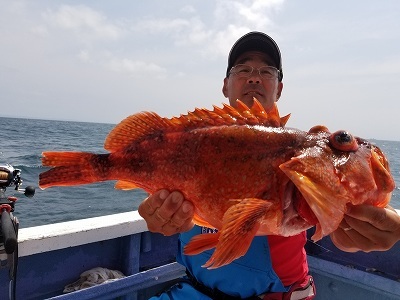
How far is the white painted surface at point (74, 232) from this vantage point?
3334mm

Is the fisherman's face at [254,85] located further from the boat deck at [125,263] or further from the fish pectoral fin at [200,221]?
the boat deck at [125,263]

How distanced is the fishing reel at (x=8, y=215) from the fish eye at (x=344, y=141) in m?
2.42

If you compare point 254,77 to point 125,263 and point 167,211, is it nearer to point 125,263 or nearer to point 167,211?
point 167,211

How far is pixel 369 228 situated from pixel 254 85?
1899 millimetres

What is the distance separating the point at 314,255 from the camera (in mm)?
4590

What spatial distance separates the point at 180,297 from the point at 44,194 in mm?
11512

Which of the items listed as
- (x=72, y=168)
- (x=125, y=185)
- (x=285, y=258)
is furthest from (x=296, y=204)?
(x=72, y=168)

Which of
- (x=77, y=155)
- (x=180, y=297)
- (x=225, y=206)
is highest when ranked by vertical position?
(x=77, y=155)

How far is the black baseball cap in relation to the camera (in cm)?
364

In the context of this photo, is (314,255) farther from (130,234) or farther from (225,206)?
(225,206)

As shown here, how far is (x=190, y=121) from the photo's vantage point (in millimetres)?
2191

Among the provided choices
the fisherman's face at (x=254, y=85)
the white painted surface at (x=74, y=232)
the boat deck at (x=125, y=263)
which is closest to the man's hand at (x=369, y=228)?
the fisherman's face at (x=254, y=85)

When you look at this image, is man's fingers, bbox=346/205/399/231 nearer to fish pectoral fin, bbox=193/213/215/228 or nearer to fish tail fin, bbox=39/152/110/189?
fish pectoral fin, bbox=193/213/215/228

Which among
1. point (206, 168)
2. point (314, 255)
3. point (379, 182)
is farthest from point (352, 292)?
point (206, 168)
